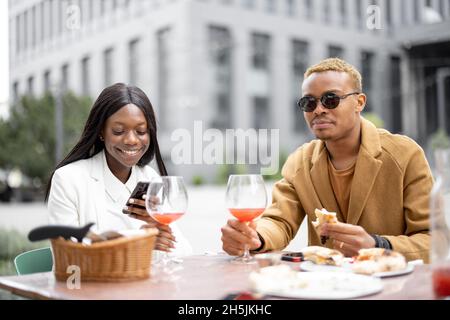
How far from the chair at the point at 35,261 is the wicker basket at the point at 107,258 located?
75 cm

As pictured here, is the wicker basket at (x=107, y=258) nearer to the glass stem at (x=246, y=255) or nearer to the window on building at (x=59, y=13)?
the glass stem at (x=246, y=255)

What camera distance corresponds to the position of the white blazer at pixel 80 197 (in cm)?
239

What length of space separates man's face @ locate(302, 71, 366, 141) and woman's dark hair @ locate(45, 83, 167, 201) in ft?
2.22

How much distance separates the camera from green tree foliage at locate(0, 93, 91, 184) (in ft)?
70.9

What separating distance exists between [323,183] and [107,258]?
1173 mm

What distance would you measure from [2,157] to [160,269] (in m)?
21.1

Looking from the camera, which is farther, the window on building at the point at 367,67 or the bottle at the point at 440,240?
the window on building at the point at 367,67

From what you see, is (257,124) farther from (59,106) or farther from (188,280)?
(188,280)

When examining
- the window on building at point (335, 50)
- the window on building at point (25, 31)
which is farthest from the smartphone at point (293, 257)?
the window on building at point (335, 50)

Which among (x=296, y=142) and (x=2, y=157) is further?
(x=296, y=142)

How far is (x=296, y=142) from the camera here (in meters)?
29.2

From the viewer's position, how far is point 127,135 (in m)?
2.50

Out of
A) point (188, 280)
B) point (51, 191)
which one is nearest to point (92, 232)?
point (188, 280)

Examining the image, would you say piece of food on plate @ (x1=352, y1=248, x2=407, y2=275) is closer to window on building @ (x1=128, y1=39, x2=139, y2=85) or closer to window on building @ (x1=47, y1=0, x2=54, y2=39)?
window on building @ (x1=47, y1=0, x2=54, y2=39)
